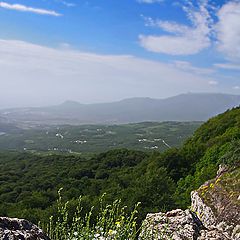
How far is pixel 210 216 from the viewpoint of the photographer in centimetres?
1078

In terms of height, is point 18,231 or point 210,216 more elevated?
point 18,231

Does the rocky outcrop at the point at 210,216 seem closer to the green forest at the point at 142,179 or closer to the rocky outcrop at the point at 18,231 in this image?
the rocky outcrop at the point at 18,231

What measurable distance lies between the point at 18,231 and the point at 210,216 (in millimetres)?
7583

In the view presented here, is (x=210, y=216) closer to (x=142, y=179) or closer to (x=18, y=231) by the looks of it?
(x=18, y=231)

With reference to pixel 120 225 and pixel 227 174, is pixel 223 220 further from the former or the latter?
pixel 120 225

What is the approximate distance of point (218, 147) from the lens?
24.7 m

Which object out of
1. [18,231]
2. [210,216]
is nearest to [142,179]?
[210,216]

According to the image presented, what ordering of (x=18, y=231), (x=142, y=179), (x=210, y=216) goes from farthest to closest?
1. (x=142, y=179)
2. (x=210, y=216)
3. (x=18, y=231)

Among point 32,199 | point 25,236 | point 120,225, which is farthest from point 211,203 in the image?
point 32,199

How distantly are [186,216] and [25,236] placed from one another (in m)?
4.37

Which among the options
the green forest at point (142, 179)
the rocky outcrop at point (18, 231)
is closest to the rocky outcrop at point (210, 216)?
the rocky outcrop at point (18, 231)

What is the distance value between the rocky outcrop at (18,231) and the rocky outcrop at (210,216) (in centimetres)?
175

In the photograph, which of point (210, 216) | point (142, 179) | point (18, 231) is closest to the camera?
point (18, 231)

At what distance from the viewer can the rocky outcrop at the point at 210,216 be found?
23.2 ft
